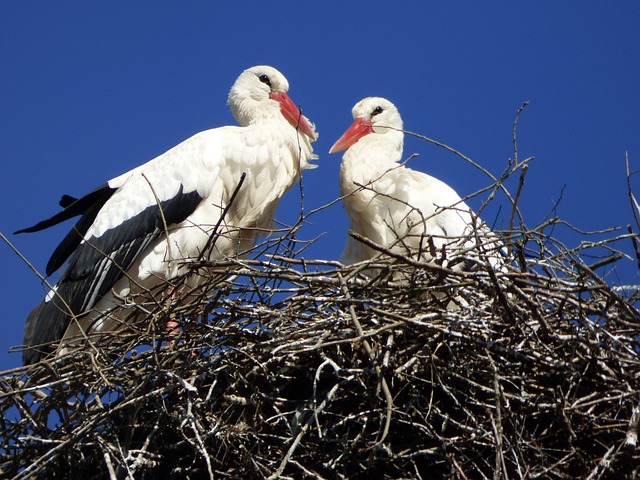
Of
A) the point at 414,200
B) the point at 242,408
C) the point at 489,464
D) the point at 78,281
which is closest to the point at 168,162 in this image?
the point at 78,281

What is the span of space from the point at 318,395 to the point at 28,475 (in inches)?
42.4

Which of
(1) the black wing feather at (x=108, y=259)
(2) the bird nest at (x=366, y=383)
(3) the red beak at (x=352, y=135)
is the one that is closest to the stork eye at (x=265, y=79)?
(3) the red beak at (x=352, y=135)

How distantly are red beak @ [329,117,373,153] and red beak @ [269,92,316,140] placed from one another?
7.0 inches

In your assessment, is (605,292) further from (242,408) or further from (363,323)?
(242,408)

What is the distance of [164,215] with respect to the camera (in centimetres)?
511

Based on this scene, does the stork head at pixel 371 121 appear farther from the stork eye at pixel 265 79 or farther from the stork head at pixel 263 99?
Answer: the stork eye at pixel 265 79

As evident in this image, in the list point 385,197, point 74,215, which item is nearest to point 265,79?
point 385,197

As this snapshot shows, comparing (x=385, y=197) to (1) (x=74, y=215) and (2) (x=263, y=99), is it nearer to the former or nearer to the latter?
(2) (x=263, y=99)

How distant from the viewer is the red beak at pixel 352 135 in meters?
5.79

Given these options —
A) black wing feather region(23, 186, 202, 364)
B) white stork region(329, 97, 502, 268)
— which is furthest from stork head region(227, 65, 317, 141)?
black wing feather region(23, 186, 202, 364)

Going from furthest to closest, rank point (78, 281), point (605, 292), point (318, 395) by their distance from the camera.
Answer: point (78, 281), point (318, 395), point (605, 292)

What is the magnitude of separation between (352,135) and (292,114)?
0.35 metres

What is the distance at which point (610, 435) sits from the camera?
3779 mm

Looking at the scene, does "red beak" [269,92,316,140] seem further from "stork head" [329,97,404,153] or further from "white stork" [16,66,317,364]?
"stork head" [329,97,404,153]
